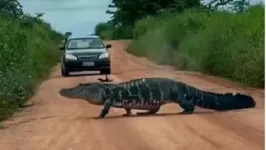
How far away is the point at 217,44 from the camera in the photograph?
2747 centimetres

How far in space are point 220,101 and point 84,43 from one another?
1698 centimetres

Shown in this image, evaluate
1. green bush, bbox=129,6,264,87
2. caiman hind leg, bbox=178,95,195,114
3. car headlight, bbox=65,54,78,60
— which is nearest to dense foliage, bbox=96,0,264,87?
green bush, bbox=129,6,264,87

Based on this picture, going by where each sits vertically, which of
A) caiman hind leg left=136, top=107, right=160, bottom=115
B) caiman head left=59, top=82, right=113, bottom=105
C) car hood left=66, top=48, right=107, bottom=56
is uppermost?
caiman head left=59, top=82, right=113, bottom=105

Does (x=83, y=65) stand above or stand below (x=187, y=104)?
below

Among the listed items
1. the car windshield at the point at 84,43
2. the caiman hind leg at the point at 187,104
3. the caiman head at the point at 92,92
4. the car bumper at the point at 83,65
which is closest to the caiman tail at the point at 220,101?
the caiman hind leg at the point at 187,104

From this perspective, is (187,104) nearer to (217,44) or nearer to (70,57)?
(217,44)

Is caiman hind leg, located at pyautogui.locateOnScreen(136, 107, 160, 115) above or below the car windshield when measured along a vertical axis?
above

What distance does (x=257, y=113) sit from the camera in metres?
14.3

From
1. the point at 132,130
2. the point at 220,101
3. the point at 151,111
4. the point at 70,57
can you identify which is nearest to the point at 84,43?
the point at 70,57

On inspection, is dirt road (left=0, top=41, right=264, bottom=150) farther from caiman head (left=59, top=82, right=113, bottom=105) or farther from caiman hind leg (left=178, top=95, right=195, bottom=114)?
caiman head (left=59, top=82, right=113, bottom=105)

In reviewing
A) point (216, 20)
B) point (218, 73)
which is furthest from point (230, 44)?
point (216, 20)

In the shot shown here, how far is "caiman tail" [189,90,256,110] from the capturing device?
1488cm

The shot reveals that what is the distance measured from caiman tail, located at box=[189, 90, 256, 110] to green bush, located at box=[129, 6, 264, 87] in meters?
5.28

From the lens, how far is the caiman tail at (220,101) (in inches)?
586
